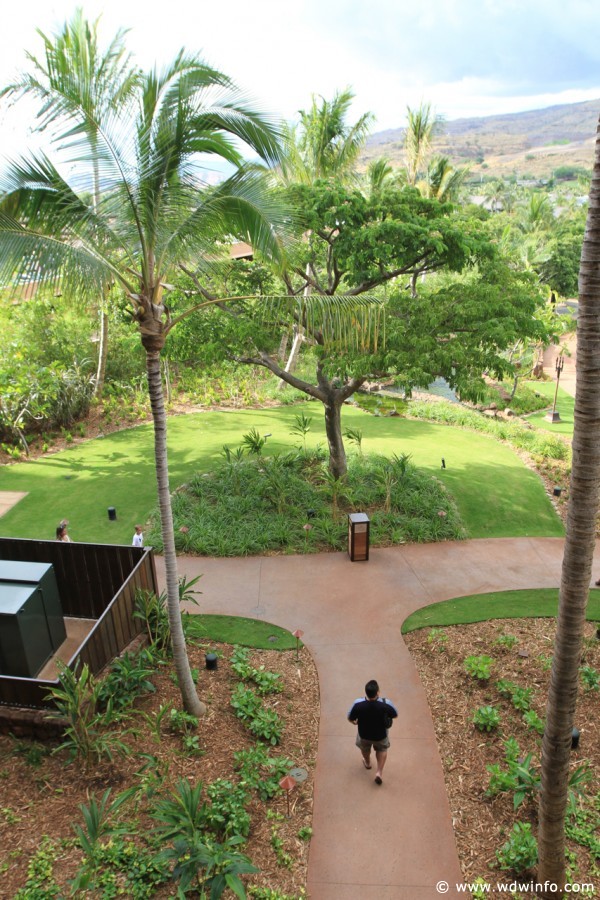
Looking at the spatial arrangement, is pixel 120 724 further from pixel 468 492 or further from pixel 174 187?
pixel 468 492

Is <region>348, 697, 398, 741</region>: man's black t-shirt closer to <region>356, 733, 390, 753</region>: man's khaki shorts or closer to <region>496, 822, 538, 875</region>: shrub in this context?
<region>356, 733, 390, 753</region>: man's khaki shorts

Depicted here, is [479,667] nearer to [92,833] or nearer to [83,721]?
[83,721]

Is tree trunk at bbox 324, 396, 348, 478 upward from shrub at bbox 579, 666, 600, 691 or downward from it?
upward

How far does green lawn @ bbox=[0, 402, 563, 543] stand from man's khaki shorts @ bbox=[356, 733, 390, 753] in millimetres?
6745

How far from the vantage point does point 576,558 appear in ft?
14.4

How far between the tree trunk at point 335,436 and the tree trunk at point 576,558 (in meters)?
8.87

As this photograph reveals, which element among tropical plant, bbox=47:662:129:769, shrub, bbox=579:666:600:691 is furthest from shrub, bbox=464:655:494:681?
tropical plant, bbox=47:662:129:769

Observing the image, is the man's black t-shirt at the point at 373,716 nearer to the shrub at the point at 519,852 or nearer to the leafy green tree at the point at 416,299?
the shrub at the point at 519,852

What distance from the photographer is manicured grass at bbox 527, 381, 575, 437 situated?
20.8m

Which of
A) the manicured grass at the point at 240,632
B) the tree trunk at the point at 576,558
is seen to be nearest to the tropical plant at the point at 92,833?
the manicured grass at the point at 240,632

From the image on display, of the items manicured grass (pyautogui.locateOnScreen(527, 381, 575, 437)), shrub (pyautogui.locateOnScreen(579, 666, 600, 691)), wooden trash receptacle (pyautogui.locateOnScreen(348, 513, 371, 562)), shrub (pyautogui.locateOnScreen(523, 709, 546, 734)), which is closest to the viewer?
shrub (pyautogui.locateOnScreen(523, 709, 546, 734))

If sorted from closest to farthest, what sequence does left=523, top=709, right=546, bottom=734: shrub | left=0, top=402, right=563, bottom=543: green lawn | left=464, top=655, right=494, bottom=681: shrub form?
left=523, top=709, right=546, bottom=734: shrub → left=464, top=655, right=494, bottom=681: shrub → left=0, top=402, right=563, bottom=543: green lawn

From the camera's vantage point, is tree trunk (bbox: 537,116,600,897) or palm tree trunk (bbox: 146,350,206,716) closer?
tree trunk (bbox: 537,116,600,897)

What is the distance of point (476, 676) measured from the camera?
798 centimetres
